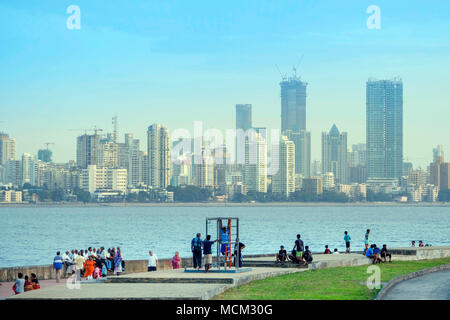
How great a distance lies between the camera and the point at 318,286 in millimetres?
28047

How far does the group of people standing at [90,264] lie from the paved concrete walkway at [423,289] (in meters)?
12.7

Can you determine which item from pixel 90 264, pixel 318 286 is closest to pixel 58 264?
pixel 90 264

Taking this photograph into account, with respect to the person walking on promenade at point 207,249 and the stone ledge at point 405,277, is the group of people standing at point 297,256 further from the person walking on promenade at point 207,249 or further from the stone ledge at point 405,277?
the person walking on promenade at point 207,249

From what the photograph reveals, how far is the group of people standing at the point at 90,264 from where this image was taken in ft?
113

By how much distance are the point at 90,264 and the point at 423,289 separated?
46.0ft

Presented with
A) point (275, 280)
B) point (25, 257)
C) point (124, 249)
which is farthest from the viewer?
point (124, 249)

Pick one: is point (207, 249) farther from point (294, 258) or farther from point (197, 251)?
point (294, 258)

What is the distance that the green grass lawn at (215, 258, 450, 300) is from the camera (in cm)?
2525

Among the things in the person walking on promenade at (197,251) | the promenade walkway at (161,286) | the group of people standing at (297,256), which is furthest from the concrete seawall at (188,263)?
the person walking on promenade at (197,251)

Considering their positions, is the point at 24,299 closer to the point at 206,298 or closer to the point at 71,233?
the point at 206,298
